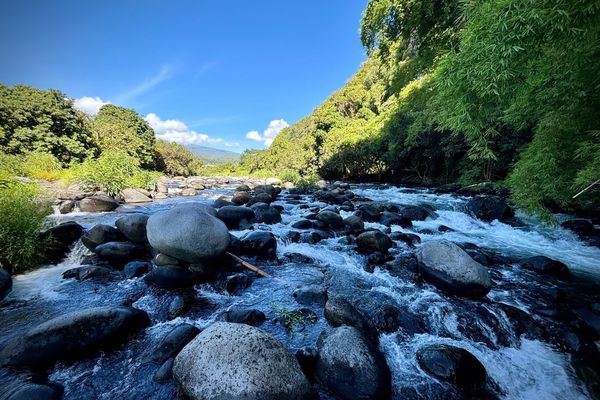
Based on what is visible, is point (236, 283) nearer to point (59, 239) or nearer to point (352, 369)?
point (352, 369)

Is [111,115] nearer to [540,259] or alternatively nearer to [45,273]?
[45,273]

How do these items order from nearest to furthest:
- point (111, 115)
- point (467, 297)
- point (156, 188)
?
1. point (467, 297)
2. point (156, 188)
3. point (111, 115)

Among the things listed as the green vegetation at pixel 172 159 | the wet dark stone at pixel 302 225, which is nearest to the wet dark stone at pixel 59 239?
the wet dark stone at pixel 302 225

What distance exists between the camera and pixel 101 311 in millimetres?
3848

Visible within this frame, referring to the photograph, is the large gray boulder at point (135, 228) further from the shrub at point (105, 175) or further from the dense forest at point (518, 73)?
the shrub at point (105, 175)

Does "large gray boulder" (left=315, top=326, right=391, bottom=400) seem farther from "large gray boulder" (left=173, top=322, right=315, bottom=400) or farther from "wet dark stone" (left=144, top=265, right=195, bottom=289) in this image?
"wet dark stone" (left=144, top=265, right=195, bottom=289)

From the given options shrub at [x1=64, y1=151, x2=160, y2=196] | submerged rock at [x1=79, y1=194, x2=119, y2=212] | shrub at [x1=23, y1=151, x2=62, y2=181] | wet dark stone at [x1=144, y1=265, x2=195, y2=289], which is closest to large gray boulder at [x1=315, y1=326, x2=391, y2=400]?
wet dark stone at [x1=144, y1=265, x2=195, y2=289]

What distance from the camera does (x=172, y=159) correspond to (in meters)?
61.1

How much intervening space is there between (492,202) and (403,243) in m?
6.50

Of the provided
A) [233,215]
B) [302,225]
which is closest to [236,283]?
[302,225]

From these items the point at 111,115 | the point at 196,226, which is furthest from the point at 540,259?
the point at 111,115

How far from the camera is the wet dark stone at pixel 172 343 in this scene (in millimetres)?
3495

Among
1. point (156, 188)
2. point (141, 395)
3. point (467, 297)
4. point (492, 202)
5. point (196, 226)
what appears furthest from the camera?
point (156, 188)

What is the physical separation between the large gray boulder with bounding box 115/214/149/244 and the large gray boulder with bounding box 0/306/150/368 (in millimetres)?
3685
